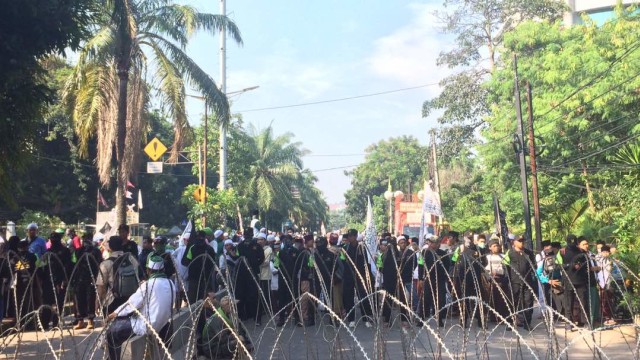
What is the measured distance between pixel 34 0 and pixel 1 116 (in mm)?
1514

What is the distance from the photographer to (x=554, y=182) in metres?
23.5

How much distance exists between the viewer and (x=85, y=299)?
11.2 meters

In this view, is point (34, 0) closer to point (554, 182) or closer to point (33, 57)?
point (33, 57)

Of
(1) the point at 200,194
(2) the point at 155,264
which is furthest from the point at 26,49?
(1) the point at 200,194

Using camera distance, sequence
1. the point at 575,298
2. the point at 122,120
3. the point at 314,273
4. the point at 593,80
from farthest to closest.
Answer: the point at 593,80 < the point at 122,120 < the point at 314,273 < the point at 575,298

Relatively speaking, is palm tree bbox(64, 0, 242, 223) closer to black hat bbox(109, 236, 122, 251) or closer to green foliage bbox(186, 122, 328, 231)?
black hat bbox(109, 236, 122, 251)

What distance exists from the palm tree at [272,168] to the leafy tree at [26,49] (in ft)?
100

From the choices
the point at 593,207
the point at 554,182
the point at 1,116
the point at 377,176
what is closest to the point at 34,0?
the point at 1,116

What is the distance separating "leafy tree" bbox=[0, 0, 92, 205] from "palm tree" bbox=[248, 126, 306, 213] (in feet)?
100

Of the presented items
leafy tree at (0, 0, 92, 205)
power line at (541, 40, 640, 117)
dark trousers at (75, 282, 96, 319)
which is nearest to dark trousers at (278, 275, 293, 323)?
dark trousers at (75, 282, 96, 319)

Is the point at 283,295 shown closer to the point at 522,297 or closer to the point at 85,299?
the point at 85,299

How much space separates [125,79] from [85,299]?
22.7 feet

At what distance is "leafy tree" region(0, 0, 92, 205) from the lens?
26.0 ft

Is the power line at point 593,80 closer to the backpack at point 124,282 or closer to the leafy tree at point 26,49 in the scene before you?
the leafy tree at point 26,49
